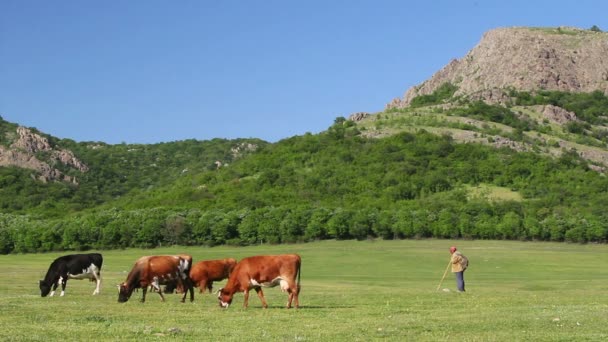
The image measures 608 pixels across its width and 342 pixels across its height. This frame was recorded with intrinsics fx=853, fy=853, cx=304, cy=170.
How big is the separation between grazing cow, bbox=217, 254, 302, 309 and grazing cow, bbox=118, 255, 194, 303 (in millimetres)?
3123

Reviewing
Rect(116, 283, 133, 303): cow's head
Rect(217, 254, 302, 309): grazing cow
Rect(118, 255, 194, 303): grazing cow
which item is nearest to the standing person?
Rect(217, 254, 302, 309): grazing cow

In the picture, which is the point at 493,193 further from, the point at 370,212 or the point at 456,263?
the point at 456,263

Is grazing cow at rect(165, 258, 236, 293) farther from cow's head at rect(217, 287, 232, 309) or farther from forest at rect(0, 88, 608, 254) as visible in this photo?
forest at rect(0, 88, 608, 254)

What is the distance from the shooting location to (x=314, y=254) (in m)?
112

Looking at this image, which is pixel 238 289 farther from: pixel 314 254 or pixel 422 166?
pixel 422 166

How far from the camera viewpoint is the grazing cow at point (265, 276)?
91.0 ft

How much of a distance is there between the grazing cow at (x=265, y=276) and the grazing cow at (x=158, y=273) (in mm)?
3123

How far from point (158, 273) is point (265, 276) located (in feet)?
17.8

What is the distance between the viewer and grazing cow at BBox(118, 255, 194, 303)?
3111 cm

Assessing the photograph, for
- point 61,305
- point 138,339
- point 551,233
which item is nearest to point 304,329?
point 138,339

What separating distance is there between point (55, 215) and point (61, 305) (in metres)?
162

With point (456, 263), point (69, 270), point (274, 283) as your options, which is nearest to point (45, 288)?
point (69, 270)

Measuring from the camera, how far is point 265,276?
28.0 meters

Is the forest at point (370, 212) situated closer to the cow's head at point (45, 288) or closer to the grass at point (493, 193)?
the grass at point (493, 193)
